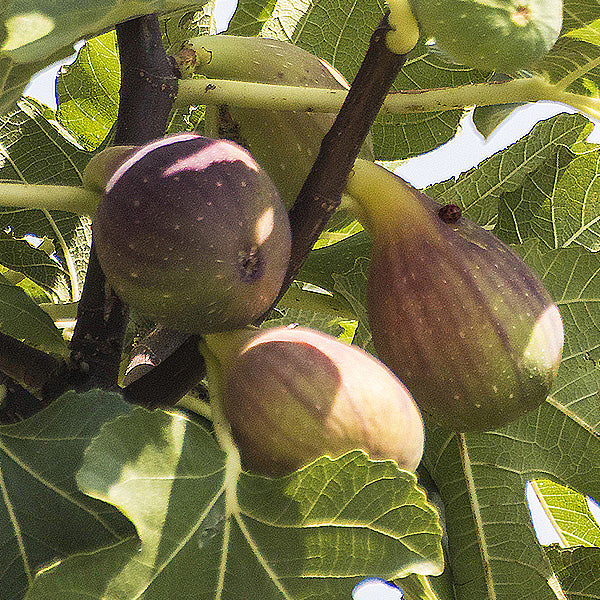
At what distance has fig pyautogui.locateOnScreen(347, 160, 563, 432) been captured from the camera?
27.5 inches

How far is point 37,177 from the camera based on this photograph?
1093 mm

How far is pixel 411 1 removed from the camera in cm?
56

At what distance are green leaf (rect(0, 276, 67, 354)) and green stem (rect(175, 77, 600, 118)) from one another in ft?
0.67

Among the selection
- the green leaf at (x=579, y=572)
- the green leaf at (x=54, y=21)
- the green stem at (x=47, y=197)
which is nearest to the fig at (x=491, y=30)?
the green leaf at (x=54, y=21)

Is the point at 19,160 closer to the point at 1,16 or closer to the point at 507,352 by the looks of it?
the point at 1,16

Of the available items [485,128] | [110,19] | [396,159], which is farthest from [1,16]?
[396,159]

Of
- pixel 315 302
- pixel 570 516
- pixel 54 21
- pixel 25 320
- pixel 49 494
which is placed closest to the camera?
pixel 54 21

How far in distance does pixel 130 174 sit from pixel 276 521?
0.25 meters

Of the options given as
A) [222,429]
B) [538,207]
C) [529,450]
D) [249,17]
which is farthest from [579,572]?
[249,17]

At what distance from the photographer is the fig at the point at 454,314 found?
2.29 ft

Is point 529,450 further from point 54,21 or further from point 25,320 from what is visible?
point 54,21

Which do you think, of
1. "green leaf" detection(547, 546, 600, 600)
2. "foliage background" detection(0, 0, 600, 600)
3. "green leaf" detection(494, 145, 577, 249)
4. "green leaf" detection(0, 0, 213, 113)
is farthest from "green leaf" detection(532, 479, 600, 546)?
"green leaf" detection(0, 0, 213, 113)

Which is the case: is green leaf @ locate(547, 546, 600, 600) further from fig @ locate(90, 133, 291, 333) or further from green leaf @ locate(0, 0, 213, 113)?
green leaf @ locate(0, 0, 213, 113)

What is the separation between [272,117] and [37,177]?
1.44ft
